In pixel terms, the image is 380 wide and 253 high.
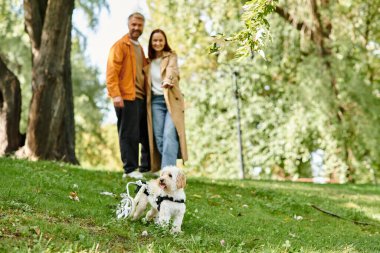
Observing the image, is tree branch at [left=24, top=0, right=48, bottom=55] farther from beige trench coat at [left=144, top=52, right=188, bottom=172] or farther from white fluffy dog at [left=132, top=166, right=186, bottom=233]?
white fluffy dog at [left=132, top=166, right=186, bottom=233]

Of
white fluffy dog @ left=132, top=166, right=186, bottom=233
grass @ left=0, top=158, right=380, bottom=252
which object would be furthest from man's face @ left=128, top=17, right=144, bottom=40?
white fluffy dog @ left=132, top=166, right=186, bottom=233

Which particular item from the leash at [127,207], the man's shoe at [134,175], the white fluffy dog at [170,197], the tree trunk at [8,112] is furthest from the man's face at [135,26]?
the tree trunk at [8,112]

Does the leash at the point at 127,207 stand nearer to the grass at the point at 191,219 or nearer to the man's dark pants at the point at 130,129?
the grass at the point at 191,219

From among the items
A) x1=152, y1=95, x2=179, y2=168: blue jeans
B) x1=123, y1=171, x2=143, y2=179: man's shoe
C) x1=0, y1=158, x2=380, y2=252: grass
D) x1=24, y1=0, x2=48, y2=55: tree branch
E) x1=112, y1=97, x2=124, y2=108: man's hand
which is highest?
x1=24, y1=0, x2=48, y2=55: tree branch

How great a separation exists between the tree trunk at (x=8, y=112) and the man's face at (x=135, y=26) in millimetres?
4435

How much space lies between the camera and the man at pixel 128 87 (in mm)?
8188

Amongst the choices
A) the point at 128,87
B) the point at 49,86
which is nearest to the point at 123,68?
the point at 128,87

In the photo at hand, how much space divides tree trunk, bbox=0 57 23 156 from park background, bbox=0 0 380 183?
11.4ft

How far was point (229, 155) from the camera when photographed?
21.1m

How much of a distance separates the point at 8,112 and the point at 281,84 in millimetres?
10434

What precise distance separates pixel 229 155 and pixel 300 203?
41.0 ft

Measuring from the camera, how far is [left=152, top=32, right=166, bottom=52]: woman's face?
8188 mm

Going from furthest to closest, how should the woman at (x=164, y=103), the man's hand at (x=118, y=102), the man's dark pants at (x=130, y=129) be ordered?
the man's dark pants at (x=130, y=129) → the woman at (x=164, y=103) → the man's hand at (x=118, y=102)

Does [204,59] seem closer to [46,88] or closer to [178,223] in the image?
[46,88]
